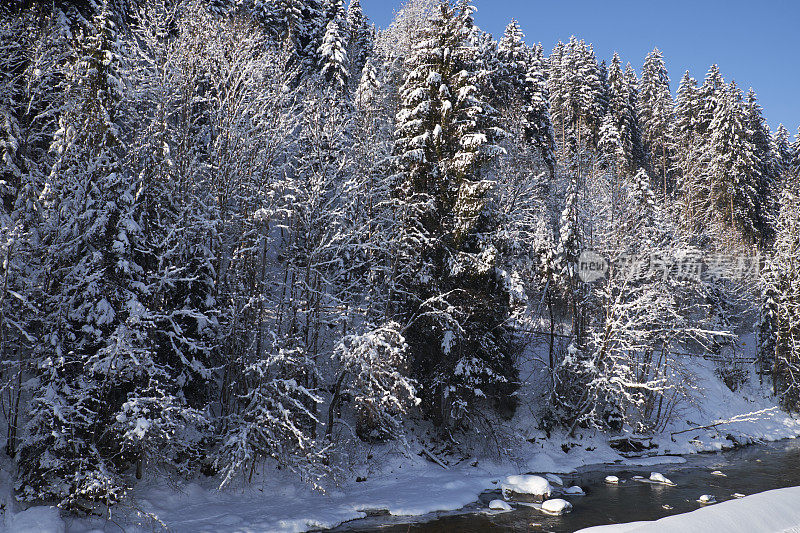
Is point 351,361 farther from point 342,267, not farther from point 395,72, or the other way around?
point 395,72

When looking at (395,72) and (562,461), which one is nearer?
(562,461)

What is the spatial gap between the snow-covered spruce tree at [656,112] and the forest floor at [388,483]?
31.8 meters

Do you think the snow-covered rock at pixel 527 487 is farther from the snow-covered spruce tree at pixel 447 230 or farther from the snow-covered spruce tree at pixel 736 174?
the snow-covered spruce tree at pixel 736 174

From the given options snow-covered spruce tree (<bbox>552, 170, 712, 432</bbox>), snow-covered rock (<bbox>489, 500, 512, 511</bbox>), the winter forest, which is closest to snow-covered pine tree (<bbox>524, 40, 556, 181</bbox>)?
the winter forest

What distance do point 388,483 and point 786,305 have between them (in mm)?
25422

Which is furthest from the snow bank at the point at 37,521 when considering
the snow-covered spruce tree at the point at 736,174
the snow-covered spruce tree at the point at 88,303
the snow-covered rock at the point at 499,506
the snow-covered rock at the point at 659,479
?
the snow-covered spruce tree at the point at 736,174

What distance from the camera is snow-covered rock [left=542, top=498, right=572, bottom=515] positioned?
14.3 m

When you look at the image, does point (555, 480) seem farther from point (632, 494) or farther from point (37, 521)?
point (37, 521)

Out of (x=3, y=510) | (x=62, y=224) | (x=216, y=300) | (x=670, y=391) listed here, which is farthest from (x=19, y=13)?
(x=670, y=391)

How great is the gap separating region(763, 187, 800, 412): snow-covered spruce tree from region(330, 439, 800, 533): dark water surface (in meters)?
6.21

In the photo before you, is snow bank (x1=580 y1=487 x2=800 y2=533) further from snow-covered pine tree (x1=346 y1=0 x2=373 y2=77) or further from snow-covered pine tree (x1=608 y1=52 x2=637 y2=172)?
snow-covered pine tree (x1=346 y1=0 x2=373 y2=77)

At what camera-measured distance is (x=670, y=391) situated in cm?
2398

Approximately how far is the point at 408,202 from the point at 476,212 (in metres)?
2.43

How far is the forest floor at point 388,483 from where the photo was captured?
11.4 meters
